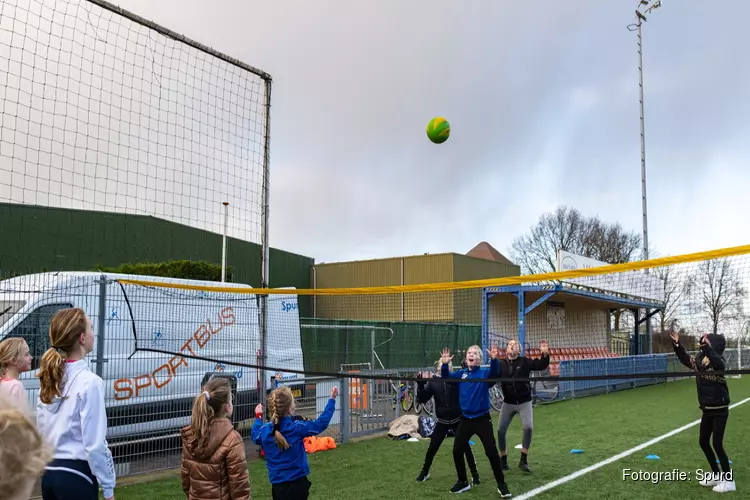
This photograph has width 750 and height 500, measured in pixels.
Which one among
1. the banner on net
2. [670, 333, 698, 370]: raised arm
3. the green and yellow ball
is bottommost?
[670, 333, 698, 370]: raised arm


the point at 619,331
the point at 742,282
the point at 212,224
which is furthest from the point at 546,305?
the point at 212,224

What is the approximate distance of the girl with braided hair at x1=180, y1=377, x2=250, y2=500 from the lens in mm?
3910

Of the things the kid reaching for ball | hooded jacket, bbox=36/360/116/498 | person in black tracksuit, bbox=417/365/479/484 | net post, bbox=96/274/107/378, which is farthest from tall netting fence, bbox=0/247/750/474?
hooded jacket, bbox=36/360/116/498

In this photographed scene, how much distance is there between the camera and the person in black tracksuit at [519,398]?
7891 mm

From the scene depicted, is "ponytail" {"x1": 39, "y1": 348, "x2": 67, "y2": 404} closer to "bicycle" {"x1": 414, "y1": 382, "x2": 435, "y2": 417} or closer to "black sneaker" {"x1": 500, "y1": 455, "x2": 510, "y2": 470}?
"black sneaker" {"x1": 500, "y1": 455, "x2": 510, "y2": 470}

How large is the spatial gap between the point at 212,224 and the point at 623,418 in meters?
10.2

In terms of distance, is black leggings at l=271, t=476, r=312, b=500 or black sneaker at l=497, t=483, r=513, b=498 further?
black sneaker at l=497, t=483, r=513, b=498

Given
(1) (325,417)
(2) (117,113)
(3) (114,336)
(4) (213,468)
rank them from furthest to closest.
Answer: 1. (3) (114,336)
2. (2) (117,113)
3. (1) (325,417)
4. (4) (213,468)

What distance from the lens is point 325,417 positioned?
15.2ft

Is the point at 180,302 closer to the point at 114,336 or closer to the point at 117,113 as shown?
the point at 114,336

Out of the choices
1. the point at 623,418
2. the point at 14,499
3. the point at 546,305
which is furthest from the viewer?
the point at 546,305

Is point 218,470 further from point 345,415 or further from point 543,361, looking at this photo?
point 345,415

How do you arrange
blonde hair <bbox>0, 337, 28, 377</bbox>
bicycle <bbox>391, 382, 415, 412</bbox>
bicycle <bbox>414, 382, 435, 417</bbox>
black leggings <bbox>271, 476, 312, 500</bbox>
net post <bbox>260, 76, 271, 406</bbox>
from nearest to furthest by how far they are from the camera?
blonde hair <bbox>0, 337, 28, 377</bbox> → black leggings <bbox>271, 476, 312, 500</bbox> → net post <bbox>260, 76, 271, 406</bbox> → bicycle <bbox>414, 382, 435, 417</bbox> → bicycle <bbox>391, 382, 415, 412</bbox>

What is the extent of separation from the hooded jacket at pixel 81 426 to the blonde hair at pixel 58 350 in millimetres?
49
